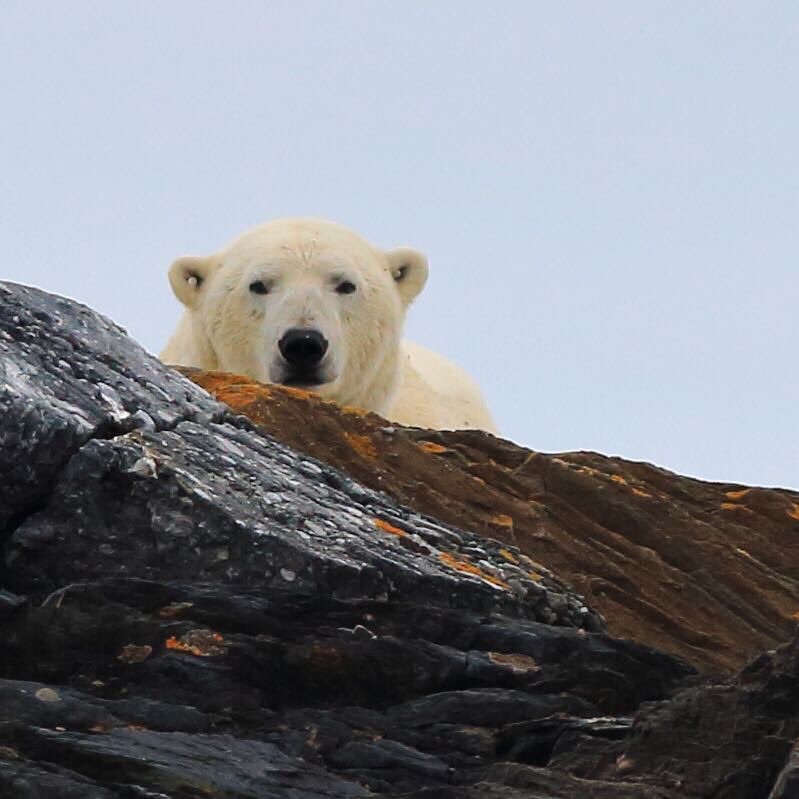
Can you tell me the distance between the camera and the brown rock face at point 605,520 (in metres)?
6.13

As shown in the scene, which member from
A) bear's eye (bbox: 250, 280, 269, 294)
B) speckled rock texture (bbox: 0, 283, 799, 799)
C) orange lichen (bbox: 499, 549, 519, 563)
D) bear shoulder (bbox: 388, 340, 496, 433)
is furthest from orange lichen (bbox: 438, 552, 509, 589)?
bear shoulder (bbox: 388, 340, 496, 433)

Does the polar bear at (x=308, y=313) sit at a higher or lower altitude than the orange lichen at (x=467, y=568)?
higher

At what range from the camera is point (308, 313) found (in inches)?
410

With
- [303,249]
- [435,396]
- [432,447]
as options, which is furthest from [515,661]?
[435,396]

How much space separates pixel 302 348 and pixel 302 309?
384mm

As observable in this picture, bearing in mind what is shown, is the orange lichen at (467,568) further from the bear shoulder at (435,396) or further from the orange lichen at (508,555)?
the bear shoulder at (435,396)

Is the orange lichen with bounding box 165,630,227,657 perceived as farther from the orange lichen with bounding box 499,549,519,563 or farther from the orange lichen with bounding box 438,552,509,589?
the orange lichen with bounding box 499,549,519,563

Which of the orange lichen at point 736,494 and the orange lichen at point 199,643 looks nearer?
the orange lichen at point 199,643

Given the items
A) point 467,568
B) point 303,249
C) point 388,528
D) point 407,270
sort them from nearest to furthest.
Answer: point 467,568
point 388,528
point 303,249
point 407,270

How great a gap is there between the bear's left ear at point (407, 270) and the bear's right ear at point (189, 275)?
1305mm

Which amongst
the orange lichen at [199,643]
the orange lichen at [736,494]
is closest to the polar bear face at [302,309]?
the orange lichen at [736,494]

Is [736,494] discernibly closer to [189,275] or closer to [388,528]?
[388,528]

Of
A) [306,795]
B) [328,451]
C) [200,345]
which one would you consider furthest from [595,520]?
[200,345]

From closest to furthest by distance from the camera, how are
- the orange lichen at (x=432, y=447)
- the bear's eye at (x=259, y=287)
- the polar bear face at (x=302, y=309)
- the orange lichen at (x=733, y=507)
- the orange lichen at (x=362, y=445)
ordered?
the orange lichen at (x=362, y=445) < the orange lichen at (x=432, y=447) < the orange lichen at (x=733, y=507) < the polar bear face at (x=302, y=309) < the bear's eye at (x=259, y=287)
